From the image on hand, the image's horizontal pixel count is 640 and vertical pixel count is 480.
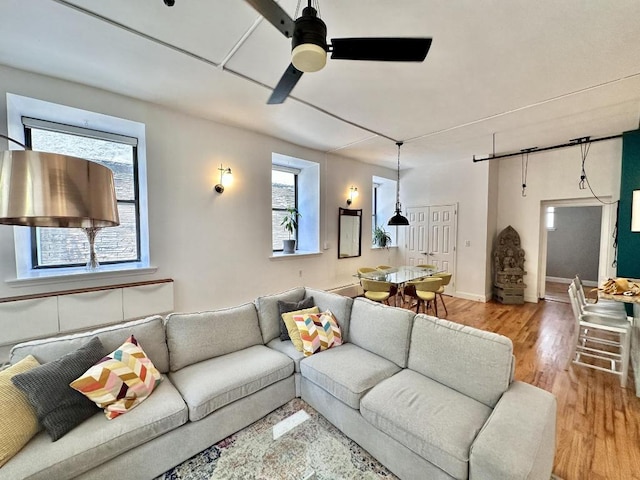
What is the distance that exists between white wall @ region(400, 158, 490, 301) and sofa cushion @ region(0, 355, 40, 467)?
6.40 m

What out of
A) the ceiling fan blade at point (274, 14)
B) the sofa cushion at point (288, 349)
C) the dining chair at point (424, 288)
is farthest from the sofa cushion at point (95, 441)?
the dining chair at point (424, 288)

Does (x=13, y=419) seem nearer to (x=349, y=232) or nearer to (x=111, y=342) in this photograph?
(x=111, y=342)

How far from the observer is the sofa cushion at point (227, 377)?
177 centimetres

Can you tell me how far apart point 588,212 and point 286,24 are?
28.7 ft

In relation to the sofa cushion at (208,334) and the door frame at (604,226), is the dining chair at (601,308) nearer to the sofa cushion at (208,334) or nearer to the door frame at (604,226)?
the door frame at (604,226)

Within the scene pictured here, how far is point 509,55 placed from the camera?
220 centimetres

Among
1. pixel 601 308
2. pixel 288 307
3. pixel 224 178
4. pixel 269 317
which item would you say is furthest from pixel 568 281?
pixel 224 178

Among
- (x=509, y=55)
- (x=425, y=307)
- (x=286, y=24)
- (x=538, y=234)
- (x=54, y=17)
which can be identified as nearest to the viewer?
(x=286, y=24)

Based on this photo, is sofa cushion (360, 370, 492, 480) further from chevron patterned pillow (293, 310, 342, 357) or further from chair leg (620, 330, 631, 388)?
chair leg (620, 330, 631, 388)

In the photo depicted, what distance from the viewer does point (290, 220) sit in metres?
5.00

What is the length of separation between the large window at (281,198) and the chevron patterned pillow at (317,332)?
8.65 ft

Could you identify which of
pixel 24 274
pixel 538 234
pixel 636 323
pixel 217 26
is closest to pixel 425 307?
pixel 636 323

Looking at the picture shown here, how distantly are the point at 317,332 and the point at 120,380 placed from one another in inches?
56.6

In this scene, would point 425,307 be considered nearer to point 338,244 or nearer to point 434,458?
point 338,244
